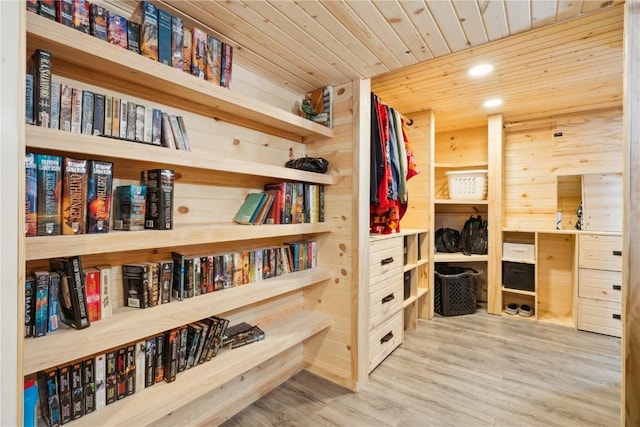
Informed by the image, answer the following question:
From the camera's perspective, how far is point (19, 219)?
0.73 meters

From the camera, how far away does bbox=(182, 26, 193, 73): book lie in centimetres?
137

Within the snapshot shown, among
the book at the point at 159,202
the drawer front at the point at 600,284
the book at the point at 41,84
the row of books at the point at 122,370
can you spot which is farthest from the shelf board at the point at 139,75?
the drawer front at the point at 600,284

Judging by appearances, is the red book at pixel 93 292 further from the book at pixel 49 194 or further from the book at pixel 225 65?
the book at pixel 225 65

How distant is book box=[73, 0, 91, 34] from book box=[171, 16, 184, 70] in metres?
0.30

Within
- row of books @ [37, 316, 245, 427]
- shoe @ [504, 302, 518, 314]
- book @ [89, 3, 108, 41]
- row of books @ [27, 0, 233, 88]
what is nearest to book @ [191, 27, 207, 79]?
row of books @ [27, 0, 233, 88]

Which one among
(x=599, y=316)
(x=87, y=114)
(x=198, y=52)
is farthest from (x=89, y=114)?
(x=599, y=316)

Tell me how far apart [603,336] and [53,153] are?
4.21 m

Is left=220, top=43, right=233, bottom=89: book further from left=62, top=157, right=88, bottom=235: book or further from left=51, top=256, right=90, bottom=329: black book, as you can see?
left=51, top=256, right=90, bottom=329: black book

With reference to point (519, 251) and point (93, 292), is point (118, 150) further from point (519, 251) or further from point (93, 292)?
point (519, 251)

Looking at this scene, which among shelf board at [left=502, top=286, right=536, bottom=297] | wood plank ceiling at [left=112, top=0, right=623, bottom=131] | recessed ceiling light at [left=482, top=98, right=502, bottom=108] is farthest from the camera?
shelf board at [left=502, top=286, right=536, bottom=297]

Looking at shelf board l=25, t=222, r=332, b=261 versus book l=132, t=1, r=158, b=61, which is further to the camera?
book l=132, t=1, r=158, b=61

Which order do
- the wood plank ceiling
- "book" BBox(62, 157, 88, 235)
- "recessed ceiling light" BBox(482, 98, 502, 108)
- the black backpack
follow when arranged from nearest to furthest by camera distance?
"book" BBox(62, 157, 88, 235) → the wood plank ceiling → "recessed ceiling light" BBox(482, 98, 502, 108) → the black backpack

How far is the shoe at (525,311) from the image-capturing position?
10.8 ft

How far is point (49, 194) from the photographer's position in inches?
38.9
